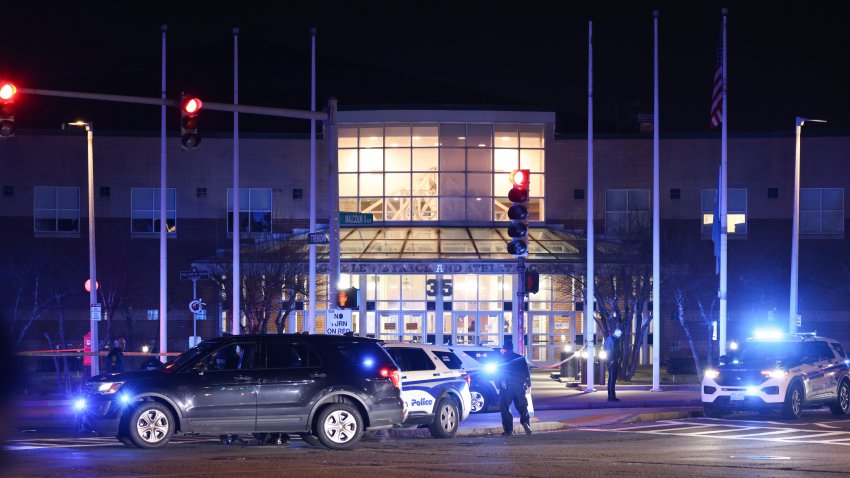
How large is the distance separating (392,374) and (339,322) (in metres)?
6.89

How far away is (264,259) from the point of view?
47.9 m

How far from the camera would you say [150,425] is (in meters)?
18.1

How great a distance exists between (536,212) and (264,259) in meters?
14.2

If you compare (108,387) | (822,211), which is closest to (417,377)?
(108,387)

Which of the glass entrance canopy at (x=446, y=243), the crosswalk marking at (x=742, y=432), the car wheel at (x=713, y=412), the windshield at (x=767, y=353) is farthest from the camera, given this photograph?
the glass entrance canopy at (x=446, y=243)

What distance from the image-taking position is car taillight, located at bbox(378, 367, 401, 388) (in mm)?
18688

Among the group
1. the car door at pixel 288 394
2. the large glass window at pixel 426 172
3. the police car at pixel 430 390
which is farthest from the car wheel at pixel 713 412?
the large glass window at pixel 426 172

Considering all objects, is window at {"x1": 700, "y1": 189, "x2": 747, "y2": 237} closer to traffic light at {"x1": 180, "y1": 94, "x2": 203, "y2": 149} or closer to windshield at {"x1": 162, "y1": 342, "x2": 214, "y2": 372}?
traffic light at {"x1": 180, "y1": 94, "x2": 203, "y2": 149}

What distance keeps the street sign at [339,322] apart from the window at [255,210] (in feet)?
99.4

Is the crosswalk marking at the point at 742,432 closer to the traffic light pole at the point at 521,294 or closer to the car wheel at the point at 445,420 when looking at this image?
the traffic light pole at the point at 521,294

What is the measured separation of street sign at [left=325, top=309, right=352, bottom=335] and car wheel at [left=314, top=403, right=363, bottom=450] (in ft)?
23.4

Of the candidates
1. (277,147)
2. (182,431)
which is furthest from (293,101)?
(182,431)

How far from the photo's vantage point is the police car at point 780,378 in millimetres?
25344

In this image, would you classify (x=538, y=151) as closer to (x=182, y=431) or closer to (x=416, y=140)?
(x=416, y=140)
